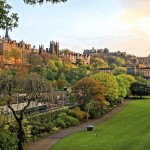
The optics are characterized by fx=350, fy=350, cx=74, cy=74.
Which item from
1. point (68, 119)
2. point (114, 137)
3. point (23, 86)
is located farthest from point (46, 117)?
point (23, 86)

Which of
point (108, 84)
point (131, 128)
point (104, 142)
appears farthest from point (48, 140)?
point (108, 84)

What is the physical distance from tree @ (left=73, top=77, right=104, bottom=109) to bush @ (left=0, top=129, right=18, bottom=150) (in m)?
21.1

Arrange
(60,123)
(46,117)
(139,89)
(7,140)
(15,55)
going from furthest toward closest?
(15,55)
(139,89)
(60,123)
(46,117)
(7,140)

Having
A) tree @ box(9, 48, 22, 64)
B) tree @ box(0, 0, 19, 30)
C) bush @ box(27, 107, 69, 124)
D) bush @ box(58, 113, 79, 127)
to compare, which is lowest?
bush @ box(58, 113, 79, 127)

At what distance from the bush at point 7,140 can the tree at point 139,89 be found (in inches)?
2052

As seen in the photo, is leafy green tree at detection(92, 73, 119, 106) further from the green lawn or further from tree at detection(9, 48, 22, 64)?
tree at detection(9, 48, 22, 64)

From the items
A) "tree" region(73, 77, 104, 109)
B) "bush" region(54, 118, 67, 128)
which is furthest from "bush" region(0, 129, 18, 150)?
"tree" region(73, 77, 104, 109)

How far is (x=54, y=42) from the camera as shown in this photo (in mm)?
185625

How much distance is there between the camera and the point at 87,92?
44.1 meters

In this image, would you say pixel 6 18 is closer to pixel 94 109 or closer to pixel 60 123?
pixel 60 123

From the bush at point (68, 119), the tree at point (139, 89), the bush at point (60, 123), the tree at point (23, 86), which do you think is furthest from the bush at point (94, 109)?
the tree at point (139, 89)

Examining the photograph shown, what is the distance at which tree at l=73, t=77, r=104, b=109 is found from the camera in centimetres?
4416

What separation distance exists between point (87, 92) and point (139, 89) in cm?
3155

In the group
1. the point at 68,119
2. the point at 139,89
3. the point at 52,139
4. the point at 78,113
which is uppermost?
the point at 139,89
